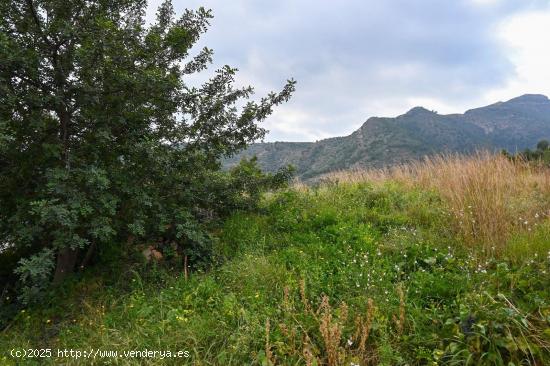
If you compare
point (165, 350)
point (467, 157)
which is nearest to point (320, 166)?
point (467, 157)

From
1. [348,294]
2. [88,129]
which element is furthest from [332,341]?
[88,129]

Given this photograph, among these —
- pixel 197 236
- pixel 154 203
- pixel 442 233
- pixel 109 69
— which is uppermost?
pixel 109 69

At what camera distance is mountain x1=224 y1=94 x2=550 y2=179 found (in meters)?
75.6

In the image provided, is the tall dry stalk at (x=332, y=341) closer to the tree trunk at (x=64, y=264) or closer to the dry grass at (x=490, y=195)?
the dry grass at (x=490, y=195)

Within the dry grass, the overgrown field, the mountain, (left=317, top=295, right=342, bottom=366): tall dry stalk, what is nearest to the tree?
the overgrown field

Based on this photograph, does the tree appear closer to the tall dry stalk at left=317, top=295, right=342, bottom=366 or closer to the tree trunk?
the tree trunk

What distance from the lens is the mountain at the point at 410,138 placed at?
75625 mm

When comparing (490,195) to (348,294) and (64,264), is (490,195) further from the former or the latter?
(64,264)

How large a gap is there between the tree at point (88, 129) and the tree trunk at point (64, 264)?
A: 0.5 inches

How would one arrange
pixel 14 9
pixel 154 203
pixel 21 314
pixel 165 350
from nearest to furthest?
1. pixel 165 350
2. pixel 14 9
3. pixel 21 314
4. pixel 154 203

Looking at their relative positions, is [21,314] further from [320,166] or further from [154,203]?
[320,166]

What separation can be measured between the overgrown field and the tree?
29.1 inches

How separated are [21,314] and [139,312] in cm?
150

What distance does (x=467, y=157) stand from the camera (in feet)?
21.9
